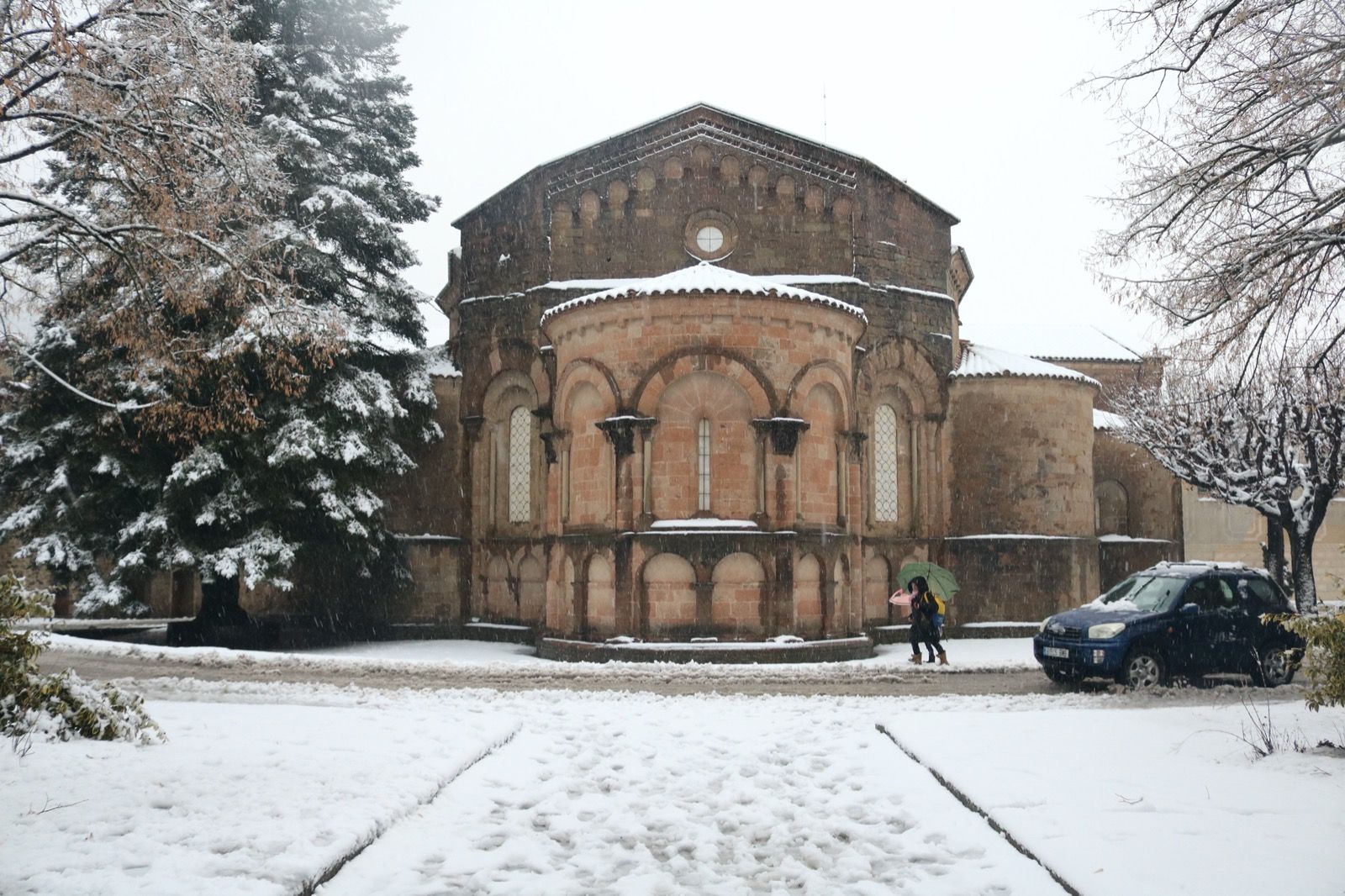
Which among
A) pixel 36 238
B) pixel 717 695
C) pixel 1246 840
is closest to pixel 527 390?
pixel 717 695

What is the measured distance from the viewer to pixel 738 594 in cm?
1902

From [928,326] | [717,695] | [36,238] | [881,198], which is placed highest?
[881,198]

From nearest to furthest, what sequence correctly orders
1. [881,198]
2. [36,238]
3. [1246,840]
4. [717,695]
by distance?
1. [1246,840]
2. [36,238]
3. [717,695]
4. [881,198]

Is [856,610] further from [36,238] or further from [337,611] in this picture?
[36,238]

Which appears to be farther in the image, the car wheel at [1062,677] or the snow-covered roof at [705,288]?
the snow-covered roof at [705,288]

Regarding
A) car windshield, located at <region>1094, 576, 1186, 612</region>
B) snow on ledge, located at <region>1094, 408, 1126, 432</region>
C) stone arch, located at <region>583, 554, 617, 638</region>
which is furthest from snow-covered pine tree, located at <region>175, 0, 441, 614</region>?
snow on ledge, located at <region>1094, 408, 1126, 432</region>

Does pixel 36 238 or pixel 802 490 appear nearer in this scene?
pixel 36 238

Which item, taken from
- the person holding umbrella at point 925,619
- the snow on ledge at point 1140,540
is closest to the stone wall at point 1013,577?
the snow on ledge at point 1140,540

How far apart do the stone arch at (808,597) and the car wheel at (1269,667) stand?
285 inches

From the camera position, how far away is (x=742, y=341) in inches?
771

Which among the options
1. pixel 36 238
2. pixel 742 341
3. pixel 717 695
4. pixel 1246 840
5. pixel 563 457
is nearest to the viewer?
pixel 1246 840

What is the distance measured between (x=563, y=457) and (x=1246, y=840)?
15.8m

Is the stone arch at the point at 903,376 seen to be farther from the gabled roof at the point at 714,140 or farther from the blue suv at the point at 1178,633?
the blue suv at the point at 1178,633

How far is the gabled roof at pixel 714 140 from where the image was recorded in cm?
2305
